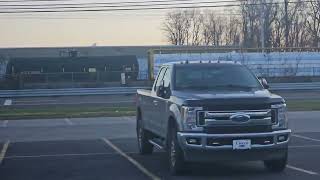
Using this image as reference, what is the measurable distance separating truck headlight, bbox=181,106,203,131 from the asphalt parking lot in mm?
853

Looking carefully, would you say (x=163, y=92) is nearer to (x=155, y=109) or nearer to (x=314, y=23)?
(x=155, y=109)

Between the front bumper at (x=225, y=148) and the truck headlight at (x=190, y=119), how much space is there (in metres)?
0.11

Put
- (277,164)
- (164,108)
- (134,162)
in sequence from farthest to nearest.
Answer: (134,162)
(164,108)
(277,164)

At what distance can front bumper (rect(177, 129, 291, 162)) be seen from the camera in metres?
10.8

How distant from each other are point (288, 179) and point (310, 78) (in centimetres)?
4069

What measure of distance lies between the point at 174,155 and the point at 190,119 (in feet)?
2.81

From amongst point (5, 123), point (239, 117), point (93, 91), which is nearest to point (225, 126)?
point (239, 117)

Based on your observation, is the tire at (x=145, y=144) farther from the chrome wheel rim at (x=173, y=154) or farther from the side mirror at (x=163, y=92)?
the chrome wheel rim at (x=173, y=154)

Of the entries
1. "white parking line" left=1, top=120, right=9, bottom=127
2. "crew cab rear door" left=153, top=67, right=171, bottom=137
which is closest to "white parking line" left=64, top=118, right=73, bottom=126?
"white parking line" left=1, top=120, right=9, bottom=127

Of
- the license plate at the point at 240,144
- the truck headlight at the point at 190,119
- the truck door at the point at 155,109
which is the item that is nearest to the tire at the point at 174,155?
the truck headlight at the point at 190,119

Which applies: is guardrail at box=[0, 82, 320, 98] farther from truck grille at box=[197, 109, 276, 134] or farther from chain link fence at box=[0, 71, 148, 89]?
truck grille at box=[197, 109, 276, 134]

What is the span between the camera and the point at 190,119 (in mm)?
10953

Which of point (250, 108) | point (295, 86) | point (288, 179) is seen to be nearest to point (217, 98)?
point (250, 108)

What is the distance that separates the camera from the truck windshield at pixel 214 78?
12227 millimetres
